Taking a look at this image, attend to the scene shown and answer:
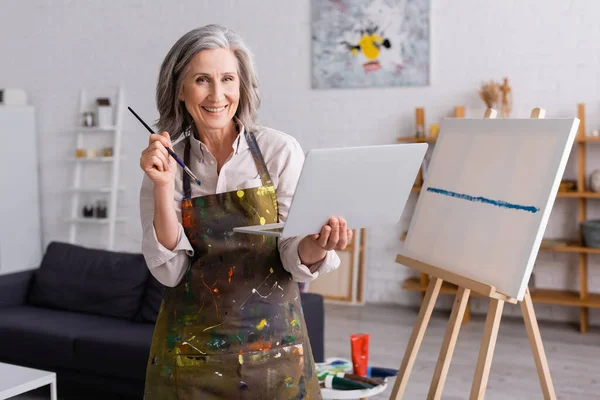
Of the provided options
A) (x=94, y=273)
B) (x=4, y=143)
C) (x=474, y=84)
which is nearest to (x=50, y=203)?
(x=4, y=143)

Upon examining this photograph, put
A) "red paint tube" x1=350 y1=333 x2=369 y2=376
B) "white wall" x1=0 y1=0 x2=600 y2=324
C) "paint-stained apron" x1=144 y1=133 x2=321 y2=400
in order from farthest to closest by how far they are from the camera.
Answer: "white wall" x1=0 y1=0 x2=600 y2=324, "red paint tube" x1=350 y1=333 x2=369 y2=376, "paint-stained apron" x1=144 y1=133 x2=321 y2=400

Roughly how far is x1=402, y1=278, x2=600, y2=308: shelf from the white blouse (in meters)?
3.80

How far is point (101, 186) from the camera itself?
700 cm

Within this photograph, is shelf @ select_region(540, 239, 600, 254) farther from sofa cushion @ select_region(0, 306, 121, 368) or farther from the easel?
sofa cushion @ select_region(0, 306, 121, 368)

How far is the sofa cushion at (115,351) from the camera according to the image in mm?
3545

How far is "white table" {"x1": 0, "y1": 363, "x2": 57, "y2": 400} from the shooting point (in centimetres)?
312

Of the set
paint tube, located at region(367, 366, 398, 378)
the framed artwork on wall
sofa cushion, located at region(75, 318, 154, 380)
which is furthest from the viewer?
the framed artwork on wall

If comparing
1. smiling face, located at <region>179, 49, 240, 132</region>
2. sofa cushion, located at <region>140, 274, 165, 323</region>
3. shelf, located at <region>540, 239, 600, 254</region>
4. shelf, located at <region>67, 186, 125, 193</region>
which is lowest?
sofa cushion, located at <region>140, 274, 165, 323</region>

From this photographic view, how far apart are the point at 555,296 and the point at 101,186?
4.15 metres

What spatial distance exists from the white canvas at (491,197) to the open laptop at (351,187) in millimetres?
867

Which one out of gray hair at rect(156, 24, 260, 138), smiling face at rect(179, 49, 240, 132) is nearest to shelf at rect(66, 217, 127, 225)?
gray hair at rect(156, 24, 260, 138)

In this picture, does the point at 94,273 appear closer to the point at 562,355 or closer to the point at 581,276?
the point at 562,355

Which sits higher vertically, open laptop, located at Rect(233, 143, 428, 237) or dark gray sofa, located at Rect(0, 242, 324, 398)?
open laptop, located at Rect(233, 143, 428, 237)

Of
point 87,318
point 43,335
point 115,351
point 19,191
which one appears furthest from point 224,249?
point 19,191
